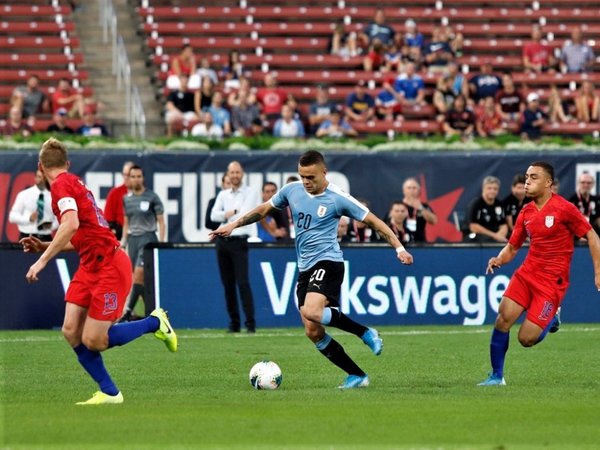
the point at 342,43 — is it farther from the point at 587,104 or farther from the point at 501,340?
the point at 501,340

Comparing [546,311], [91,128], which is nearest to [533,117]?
[91,128]

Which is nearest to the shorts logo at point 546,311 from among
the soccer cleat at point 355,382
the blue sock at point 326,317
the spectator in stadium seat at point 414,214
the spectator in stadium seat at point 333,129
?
the soccer cleat at point 355,382

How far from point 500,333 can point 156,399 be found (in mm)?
3182

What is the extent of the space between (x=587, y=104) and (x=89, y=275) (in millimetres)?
19274

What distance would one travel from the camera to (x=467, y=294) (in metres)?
20.2

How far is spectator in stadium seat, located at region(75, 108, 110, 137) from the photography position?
83.2 ft

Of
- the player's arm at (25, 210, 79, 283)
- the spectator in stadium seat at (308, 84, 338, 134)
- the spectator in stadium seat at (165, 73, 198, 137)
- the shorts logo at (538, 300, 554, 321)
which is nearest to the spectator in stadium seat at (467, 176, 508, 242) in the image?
the spectator in stadium seat at (308, 84, 338, 134)

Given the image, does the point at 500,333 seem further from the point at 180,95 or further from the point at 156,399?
the point at 180,95

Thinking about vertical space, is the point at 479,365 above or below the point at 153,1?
below

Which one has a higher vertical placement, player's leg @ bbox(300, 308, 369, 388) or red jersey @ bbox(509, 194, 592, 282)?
red jersey @ bbox(509, 194, 592, 282)

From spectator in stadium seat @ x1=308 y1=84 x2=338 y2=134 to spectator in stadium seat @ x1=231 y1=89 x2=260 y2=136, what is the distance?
1.09 metres

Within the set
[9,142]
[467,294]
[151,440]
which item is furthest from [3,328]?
[151,440]

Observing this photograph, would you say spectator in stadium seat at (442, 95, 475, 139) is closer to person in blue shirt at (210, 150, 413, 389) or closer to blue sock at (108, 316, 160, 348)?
person in blue shirt at (210, 150, 413, 389)

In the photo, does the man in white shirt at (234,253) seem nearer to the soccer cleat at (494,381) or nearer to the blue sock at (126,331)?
the soccer cleat at (494,381)
